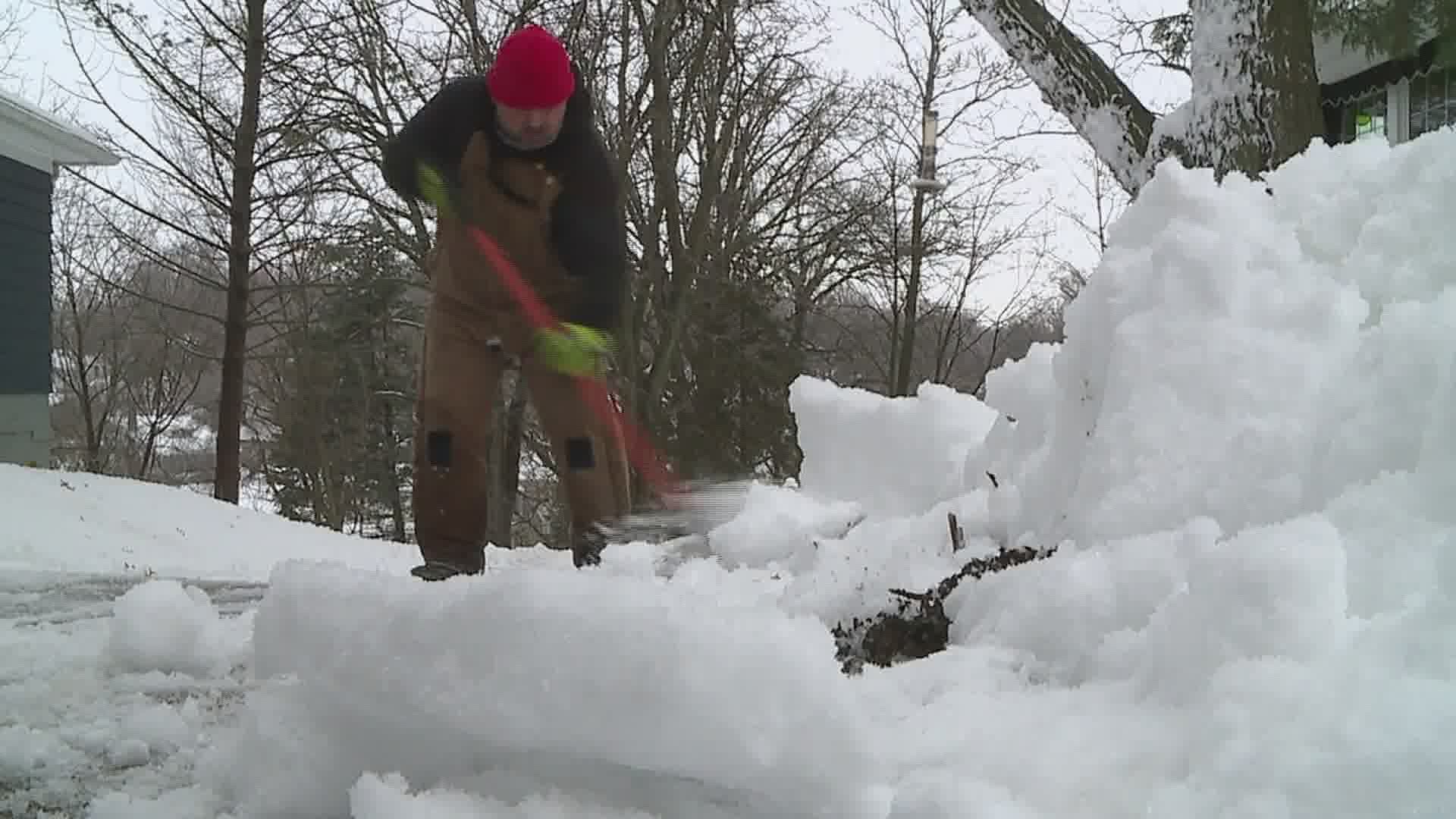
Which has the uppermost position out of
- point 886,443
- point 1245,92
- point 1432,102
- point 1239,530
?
point 1432,102

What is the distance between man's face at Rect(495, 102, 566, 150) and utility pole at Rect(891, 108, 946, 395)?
1454 cm

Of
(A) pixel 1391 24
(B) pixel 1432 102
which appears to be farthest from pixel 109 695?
(B) pixel 1432 102

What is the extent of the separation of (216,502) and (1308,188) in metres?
5.08

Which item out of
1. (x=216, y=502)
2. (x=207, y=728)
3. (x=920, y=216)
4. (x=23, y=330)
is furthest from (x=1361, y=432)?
(x=920, y=216)

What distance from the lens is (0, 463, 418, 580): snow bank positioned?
10.6 feet

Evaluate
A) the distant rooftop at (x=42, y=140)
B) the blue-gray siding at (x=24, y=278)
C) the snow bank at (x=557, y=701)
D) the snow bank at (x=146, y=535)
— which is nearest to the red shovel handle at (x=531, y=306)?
the snow bank at (x=146, y=535)

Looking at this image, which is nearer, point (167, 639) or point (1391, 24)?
point (167, 639)

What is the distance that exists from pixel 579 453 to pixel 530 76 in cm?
82

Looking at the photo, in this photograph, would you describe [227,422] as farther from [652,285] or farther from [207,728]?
[207,728]

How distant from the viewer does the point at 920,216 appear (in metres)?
16.7

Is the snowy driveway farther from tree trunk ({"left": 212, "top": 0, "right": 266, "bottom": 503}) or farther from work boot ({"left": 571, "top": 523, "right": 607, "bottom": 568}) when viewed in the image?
tree trunk ({"left": 212, "top": 0, "right": 266, "bottom": 503})

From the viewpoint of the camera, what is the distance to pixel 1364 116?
9.55m

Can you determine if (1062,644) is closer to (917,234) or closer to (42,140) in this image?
(42,140)

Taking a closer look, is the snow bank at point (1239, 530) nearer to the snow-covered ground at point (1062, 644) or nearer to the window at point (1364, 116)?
the snow-covered ground at point (1062, 644)
